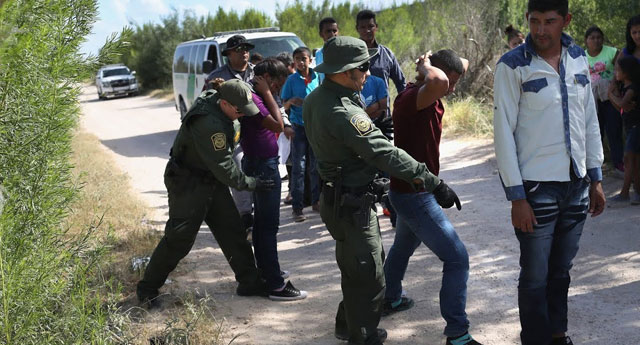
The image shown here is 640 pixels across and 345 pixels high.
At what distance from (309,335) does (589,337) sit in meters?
1.79

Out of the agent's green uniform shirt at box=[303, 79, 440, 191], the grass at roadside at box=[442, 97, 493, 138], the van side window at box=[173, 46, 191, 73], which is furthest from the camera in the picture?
the van side window at box=[173, 46, 191, 73]

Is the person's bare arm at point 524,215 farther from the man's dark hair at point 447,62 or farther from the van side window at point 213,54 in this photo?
the van side window at point 213,54

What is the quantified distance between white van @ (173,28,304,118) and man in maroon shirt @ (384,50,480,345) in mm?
6471

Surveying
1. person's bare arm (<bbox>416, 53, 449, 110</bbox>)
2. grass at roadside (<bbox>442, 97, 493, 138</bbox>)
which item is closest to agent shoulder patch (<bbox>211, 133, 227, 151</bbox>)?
person's bare arm (<bbox>416, 53, 449, 110</bbox>)

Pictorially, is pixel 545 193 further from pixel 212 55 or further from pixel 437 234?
pixel 212 55

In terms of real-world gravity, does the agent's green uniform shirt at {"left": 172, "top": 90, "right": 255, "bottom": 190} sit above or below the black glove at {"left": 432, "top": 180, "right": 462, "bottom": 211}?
above

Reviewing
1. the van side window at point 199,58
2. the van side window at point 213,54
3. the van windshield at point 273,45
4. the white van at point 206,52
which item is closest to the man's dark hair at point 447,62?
the white van at point 206,52

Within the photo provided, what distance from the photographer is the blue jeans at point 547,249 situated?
3.72m

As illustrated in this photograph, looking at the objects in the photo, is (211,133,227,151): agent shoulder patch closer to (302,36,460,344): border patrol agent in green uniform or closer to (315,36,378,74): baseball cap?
(302,36,460,344): border patrol agent in green uniform

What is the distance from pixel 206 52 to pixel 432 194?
10241mm

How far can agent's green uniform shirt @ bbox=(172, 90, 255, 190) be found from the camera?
483cm

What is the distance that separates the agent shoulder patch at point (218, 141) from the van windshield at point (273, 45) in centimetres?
787

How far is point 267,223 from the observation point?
17.8ft

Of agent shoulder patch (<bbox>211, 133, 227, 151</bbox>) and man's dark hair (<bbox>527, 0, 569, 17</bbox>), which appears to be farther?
agent shoulder patch (<bbox>211, 133, 227, 151</bbox>)
